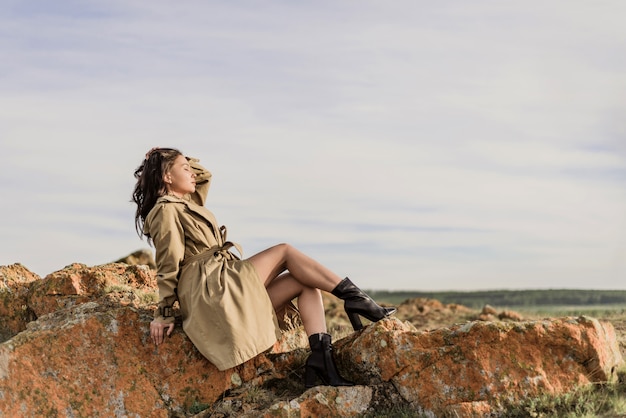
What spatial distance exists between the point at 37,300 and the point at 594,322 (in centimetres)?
648

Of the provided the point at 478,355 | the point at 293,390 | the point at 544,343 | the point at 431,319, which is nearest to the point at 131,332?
the point at 293,390

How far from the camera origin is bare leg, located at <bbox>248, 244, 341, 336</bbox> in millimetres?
7438

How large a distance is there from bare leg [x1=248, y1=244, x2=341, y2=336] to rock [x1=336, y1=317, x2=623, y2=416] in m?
0.68

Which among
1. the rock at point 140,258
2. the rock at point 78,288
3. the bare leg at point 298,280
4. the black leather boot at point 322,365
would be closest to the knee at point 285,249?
the bare leg at point 298,280

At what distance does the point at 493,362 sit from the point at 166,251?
124 inches

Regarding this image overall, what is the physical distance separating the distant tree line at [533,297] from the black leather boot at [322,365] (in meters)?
14.4

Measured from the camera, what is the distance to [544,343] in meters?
7.00

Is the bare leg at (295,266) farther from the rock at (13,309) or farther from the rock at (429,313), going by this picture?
the rock at (429,313)

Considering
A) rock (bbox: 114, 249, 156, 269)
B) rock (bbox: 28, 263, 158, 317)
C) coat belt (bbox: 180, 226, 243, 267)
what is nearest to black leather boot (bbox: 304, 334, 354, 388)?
coat belt (bbox: 180, 226, 243, 267)

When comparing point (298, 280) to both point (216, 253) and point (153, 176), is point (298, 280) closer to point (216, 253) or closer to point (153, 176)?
point (216, 253)

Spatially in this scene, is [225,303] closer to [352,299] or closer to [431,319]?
[352,299]

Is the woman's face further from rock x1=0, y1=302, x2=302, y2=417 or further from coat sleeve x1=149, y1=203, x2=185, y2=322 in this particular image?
rock x1=0, y1=302, x2=302, y2=417

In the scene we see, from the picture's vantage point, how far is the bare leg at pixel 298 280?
7.44m

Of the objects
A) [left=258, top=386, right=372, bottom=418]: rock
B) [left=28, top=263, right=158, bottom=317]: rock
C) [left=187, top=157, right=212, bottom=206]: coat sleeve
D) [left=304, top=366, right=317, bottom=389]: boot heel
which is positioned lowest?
[left=258, top=386, right=372, bottom=418]: rock
